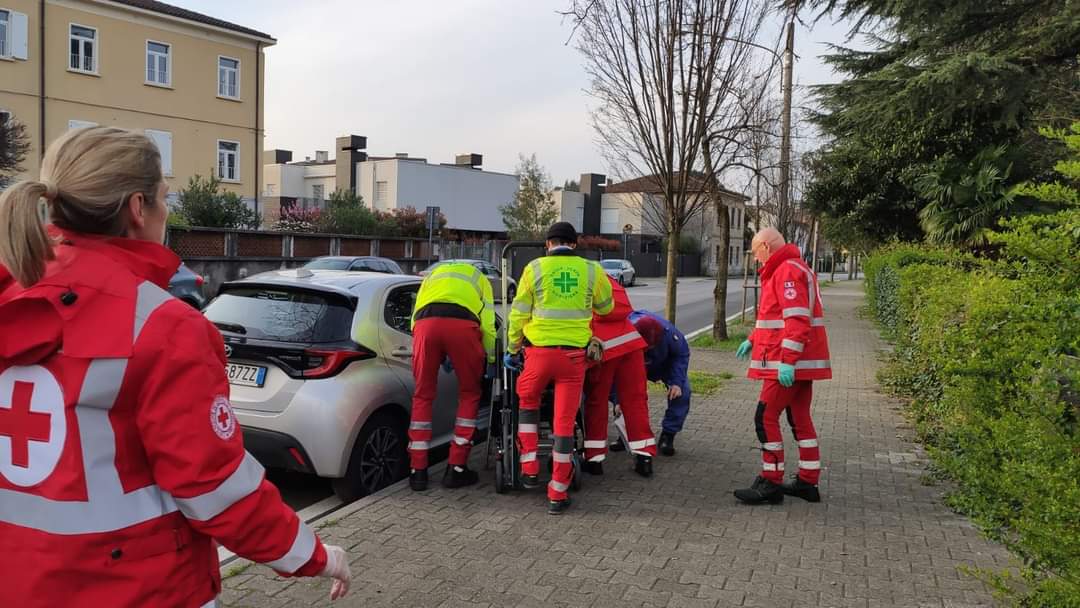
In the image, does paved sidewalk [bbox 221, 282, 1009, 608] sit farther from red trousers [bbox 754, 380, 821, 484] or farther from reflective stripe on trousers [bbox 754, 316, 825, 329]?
reflective stripe on trousers [bbox 754, 316, 825, 329]

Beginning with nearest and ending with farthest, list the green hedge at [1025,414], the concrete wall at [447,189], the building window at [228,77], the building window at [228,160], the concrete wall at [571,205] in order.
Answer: the green hedge at [1025,414] < the building window at [228,77] < the building window at [228,160] < the concrete wall at [447,189] < the concrete wall at [571,205]

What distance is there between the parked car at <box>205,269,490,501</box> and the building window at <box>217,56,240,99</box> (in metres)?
31.6

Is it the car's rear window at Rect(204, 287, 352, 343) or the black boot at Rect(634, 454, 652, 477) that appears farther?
the black boot at Rect(634, 454, 652, 477)

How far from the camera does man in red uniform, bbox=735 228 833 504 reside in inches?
216

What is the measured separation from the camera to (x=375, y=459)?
579cm

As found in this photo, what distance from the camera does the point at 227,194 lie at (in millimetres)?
27484

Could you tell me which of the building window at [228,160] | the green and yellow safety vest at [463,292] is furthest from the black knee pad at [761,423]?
the building window at [228,160]

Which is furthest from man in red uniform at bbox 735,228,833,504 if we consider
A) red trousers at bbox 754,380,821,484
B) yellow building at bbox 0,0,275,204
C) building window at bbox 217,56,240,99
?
building window at bbox 217,56,240,99

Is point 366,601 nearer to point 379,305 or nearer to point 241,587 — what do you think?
point 241,587

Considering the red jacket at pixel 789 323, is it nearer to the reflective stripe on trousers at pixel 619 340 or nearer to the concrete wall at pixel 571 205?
the reflective stripe on trousers at pixel 619 340

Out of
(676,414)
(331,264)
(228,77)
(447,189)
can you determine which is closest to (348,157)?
(447,189)

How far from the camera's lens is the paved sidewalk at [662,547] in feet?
13.2

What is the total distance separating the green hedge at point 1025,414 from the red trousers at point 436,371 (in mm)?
2959

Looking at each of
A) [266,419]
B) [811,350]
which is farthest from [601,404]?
[266,419]
